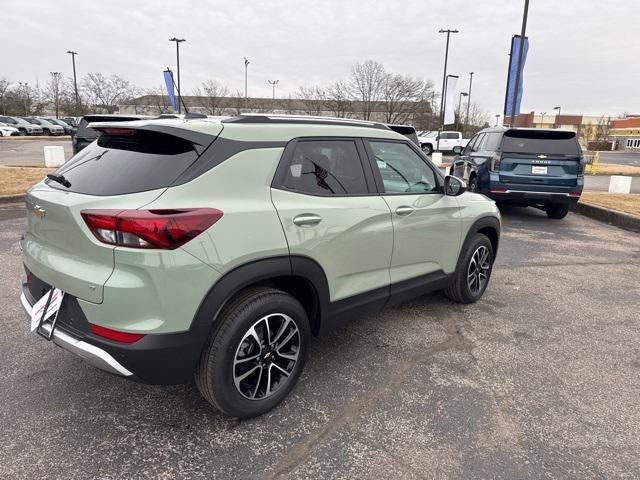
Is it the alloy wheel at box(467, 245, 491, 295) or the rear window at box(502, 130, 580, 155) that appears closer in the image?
the alloy wheel at box(467, 245, 491, 295)

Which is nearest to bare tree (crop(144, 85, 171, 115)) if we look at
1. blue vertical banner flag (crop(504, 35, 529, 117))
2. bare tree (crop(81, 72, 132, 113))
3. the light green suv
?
bare tree (crop(81, 72, 132, 113))

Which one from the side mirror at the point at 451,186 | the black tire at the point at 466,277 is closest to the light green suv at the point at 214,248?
the side mirror at the point at 451,186

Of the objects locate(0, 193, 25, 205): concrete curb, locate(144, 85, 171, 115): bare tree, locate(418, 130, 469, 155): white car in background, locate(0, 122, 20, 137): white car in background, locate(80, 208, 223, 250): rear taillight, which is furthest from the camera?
locate(144, 85, 171, 115): bare tree

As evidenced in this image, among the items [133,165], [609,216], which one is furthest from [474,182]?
[133,165]

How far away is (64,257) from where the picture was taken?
246 centimetres

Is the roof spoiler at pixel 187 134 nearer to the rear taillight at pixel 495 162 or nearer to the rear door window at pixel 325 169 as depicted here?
the rear door window at pixel 325 169

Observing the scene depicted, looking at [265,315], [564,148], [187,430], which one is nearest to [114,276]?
[265,315]

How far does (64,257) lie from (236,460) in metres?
1.37

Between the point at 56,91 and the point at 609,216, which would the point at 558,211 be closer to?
the point at 609,216

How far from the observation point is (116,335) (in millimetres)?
2252

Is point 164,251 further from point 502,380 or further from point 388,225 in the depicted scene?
point 502,380

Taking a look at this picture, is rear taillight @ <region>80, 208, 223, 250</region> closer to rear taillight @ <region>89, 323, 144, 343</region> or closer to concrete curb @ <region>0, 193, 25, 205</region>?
rear taillight @ <region>89, 323, 144, 343</region>

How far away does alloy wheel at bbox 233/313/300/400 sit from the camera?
8.61 feet

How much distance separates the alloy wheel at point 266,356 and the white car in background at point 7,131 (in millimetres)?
44653
